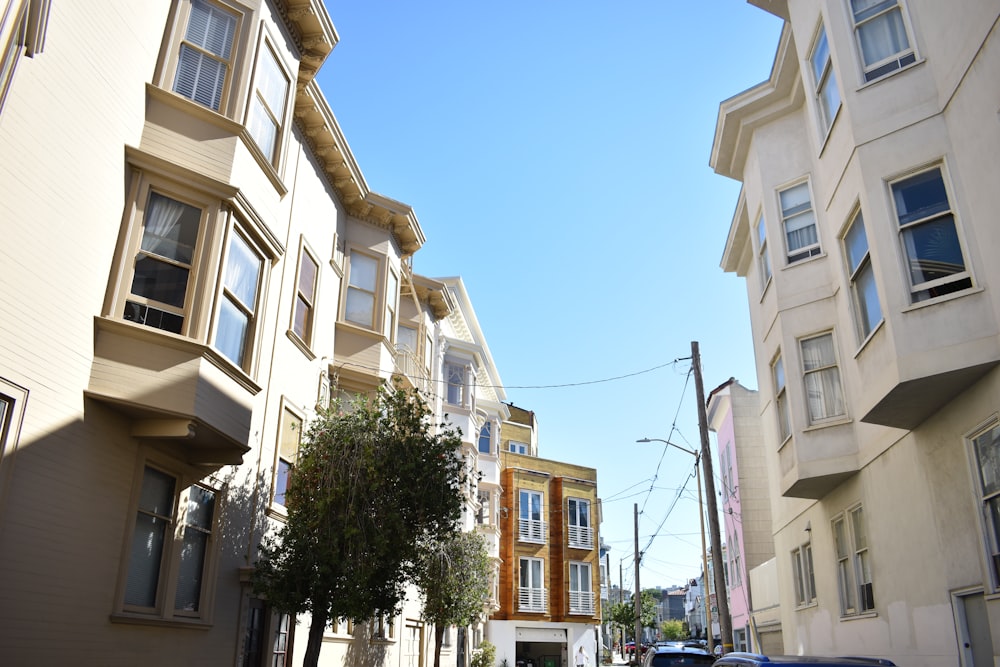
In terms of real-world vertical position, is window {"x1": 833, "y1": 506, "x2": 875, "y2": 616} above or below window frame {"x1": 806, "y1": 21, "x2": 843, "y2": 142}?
below

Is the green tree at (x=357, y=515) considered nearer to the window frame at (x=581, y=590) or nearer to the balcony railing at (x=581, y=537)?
the window frame at (x=581, y=590)

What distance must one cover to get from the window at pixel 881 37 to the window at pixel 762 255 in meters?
6.13

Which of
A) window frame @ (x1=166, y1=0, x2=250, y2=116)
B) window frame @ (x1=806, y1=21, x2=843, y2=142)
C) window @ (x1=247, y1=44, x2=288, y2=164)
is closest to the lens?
window frame @ (x1=166, y1=0, x2=250, y2=116)

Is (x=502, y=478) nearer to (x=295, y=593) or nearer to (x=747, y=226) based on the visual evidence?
(x=747, y=226)

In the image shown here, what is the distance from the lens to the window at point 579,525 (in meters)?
49.1

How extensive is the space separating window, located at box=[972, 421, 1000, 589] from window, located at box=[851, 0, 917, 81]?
220 inches

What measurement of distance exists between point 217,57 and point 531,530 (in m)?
39.1

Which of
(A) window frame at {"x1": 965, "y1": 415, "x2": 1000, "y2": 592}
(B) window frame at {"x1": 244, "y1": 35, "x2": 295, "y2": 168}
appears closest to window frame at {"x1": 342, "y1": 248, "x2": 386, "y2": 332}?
(B) window frame at {"x1": 244, "y1": 35, "x2": 295, "y2": 168}

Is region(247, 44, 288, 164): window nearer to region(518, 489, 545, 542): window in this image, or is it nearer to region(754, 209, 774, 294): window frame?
region(754, 209, 774, 294): window frame

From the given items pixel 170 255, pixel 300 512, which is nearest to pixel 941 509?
pixel 300 512

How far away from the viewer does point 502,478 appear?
48.2 meters

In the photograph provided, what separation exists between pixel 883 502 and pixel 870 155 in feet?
→ 17.7

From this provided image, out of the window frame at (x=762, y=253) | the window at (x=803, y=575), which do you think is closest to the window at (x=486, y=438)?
the window at (x=803, y=575)

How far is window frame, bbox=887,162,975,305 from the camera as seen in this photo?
33.2ft
